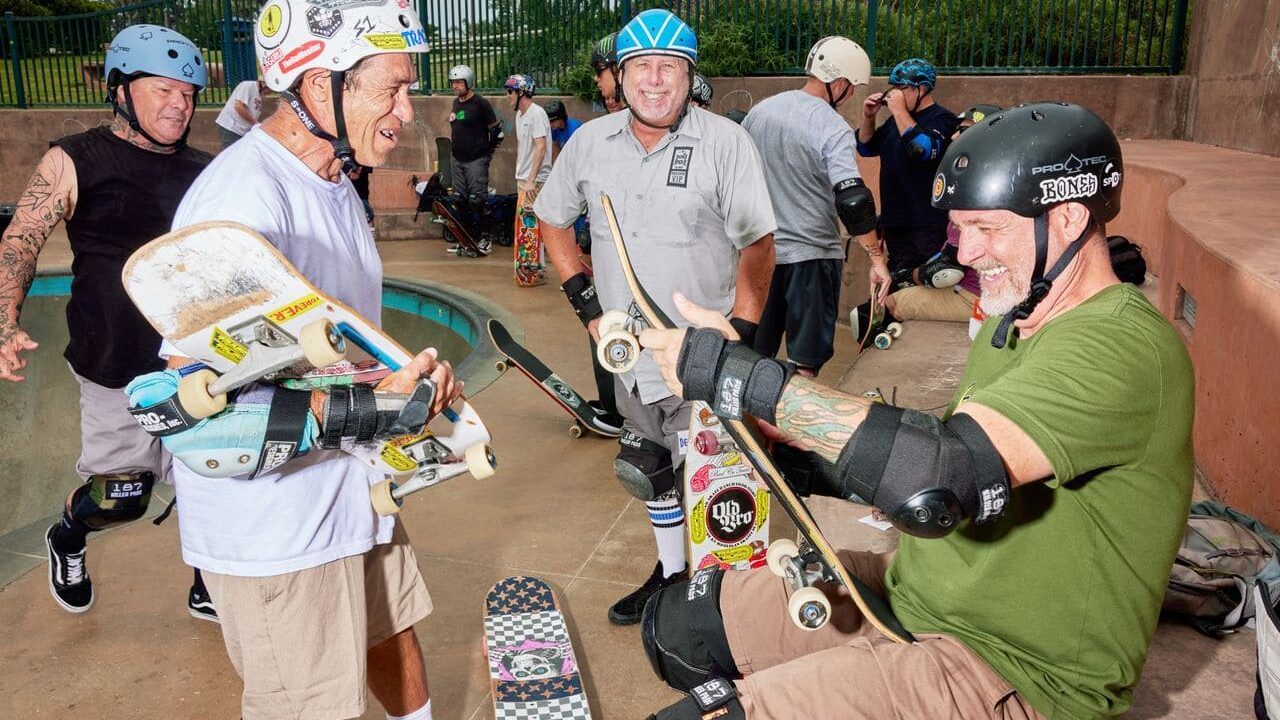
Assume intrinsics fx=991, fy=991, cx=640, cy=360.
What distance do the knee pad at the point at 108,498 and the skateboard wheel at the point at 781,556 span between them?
236cm

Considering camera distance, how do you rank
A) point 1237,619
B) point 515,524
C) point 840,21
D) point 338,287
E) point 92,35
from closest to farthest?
1. point 338,287
2. point 1237,619
3. point 515,524
4. point 840,21
5. point 92,35

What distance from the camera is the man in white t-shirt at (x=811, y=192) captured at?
16.4ft

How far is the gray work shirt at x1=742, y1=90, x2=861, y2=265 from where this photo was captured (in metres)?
4.98

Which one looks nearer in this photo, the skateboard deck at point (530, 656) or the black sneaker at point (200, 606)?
the skateboard deck at point (530, 656)

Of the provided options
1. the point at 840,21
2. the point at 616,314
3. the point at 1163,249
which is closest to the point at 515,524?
the point at 616,314

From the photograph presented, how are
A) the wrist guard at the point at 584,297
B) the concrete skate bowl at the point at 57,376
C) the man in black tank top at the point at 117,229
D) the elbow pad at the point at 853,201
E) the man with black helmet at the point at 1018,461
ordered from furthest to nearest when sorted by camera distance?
1. the concrete skate bowl at the point at 57,376
2. the elbow pad at the point at 853,201
3. the wrist guard at the point at 584,297
4. the man in black tank top at the point at 117,229
5. the man with black helmet at the point at 1018,461

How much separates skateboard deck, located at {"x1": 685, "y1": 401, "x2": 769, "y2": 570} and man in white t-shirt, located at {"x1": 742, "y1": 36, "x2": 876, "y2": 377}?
171 cm

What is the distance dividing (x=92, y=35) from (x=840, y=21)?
12.3m

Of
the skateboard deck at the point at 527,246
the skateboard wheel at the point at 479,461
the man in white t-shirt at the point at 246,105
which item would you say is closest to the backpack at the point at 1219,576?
the skateboard wheel at the point at 479,461

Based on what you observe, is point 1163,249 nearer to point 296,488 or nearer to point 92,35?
point 296,488

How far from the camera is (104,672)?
3.16 m

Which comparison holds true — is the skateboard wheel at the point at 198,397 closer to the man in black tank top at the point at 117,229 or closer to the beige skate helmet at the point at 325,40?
the beige skate helmet at the point at 325,40

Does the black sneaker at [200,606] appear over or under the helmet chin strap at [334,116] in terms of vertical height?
under

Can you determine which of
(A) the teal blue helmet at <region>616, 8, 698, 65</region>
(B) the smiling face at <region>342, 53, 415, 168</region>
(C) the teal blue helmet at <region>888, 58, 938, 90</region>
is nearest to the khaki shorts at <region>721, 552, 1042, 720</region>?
A: (B) the smiling face at <region>342, 53, 415, 168</region>
